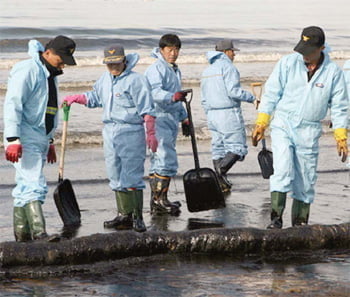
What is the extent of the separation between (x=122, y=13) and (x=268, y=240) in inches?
1883

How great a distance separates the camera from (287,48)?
37.5 metres

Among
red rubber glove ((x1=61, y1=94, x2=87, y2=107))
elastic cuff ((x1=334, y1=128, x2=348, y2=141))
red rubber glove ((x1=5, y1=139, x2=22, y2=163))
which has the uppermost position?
red rubber glove ((x1=61, y1=94, x2=87, y2=107))

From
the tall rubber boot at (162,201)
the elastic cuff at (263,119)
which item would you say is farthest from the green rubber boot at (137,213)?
the elastic cuff at (263,119)

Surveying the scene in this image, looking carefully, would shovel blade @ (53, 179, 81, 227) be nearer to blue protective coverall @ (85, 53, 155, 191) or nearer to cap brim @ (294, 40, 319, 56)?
blue protective coverall @ (85, 53, 155, 191)

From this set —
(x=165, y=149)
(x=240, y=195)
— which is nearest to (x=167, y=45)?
(x=165, y=149)

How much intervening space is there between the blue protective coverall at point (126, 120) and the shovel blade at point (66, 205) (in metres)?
0.46

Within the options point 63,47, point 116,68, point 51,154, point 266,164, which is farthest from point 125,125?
point 266,164

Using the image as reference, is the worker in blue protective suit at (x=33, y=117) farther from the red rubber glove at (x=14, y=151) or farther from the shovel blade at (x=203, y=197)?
the shovel blade at (x=203, y=197)

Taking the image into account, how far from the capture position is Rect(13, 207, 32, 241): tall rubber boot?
8.12 metres

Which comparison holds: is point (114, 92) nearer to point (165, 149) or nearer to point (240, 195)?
point (165, 149)

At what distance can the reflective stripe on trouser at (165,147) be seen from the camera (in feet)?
33.2

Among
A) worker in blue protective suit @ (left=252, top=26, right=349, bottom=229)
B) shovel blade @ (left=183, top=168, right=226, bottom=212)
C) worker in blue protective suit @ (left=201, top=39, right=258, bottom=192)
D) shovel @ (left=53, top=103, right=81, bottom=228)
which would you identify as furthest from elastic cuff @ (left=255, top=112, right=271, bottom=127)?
worker in blue protective suit @ (left=201, top=39, right=258, bottom=192)

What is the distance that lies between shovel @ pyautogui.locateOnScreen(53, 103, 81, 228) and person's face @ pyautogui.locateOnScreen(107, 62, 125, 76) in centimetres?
62

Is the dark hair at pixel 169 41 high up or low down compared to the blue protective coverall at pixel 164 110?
up
